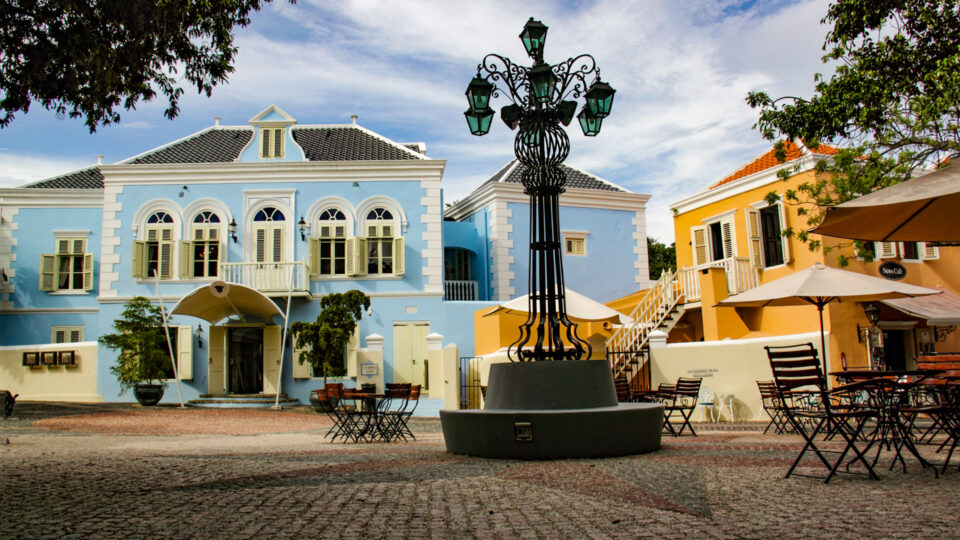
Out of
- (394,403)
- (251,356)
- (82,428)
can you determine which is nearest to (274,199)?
(251,356)

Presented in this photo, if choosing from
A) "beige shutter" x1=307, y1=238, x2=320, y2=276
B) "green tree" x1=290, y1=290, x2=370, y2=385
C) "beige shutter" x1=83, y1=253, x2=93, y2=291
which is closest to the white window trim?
"green tree" x1=290, y1=290, x2=370, y2=385

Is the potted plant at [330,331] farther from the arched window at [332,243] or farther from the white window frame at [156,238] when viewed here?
the white window frame at [156,238]

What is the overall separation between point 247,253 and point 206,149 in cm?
396

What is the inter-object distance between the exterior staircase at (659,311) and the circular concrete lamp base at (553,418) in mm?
7882

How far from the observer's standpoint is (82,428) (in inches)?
498

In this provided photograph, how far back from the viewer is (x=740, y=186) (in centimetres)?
1883

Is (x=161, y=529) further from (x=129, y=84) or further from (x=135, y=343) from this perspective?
(x=135, y=343)

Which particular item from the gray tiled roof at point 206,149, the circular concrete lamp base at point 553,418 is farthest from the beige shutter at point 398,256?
the circular concrete lamp base at point 553,418

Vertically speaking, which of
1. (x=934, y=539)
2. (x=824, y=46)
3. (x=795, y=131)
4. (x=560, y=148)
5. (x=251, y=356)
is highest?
(x=824, y=46)

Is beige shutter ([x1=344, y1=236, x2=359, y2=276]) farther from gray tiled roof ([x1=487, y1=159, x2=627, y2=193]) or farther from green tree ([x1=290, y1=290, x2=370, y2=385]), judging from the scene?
gray tiled roof ([x1=487, y1=159, x2=627, y2=193])

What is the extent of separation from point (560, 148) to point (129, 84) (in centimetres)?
450

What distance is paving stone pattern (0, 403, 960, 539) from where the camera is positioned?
4238 millimetres

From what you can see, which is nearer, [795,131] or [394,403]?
[795,131]

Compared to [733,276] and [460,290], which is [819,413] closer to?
[733,276]
